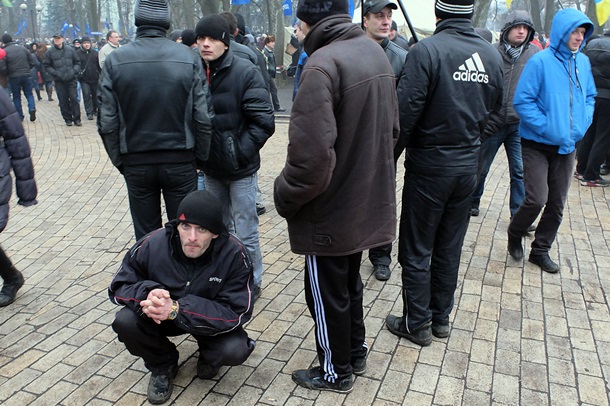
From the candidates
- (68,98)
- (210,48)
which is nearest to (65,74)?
(68,98)

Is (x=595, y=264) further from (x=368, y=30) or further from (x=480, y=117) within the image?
(x=368, y=30)

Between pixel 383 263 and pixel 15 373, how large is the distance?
2773mm

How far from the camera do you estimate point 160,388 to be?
3053mm

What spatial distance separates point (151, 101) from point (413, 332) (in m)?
2.25

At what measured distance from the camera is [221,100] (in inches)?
149

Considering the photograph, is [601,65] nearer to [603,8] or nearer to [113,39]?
[603,8]

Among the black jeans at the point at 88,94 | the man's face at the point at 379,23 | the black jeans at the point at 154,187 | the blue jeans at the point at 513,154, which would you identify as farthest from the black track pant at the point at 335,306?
the black jeans at the point at 88,94

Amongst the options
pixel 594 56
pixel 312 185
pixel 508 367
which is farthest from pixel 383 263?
pixel 594 56

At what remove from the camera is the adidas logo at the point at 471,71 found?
3.15 metres

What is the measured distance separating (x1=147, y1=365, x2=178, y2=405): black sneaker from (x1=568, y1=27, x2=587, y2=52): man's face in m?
3.71

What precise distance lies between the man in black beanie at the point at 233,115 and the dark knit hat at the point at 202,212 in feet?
3.13

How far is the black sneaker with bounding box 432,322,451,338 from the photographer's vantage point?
3672 millimetres

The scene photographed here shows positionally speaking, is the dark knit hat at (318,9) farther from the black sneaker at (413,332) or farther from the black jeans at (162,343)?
the black sneaker at (413,332)

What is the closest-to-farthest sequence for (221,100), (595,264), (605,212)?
(221,100), (595,264), (605,212)
